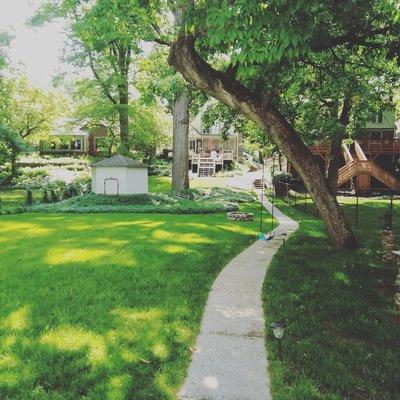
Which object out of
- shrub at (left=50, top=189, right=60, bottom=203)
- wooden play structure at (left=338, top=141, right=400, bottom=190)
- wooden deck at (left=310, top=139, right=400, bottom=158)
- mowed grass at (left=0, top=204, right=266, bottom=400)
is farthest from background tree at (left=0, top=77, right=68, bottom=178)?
wooden play structure at (left=338, top=141, right=400, bottom=190)

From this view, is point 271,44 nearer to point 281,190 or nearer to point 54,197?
point 54,197

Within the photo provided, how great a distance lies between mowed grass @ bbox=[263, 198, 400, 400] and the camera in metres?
4.57

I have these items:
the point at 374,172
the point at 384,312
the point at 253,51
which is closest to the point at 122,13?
the point at 253,51

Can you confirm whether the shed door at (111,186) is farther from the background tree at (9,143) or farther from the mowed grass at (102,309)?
the mowed grass at (102,309)

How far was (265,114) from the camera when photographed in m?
10.0

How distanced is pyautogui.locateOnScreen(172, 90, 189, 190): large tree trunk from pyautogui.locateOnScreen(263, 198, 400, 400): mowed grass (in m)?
16.2

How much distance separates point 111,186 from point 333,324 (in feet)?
64.9

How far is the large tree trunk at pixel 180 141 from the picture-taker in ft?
86.1

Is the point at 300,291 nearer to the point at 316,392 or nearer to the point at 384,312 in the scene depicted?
the point at 384,312

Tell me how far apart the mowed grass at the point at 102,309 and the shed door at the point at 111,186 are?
35.0 feet

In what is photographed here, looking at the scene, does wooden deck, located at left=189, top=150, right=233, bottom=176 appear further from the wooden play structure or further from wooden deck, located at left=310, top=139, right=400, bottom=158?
the wooden play structure

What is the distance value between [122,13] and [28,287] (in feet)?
27.9

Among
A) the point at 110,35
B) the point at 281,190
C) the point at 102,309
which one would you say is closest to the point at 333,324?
the point at 102,309

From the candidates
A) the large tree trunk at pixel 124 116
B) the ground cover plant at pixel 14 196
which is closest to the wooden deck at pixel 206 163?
the large tree trunk at pixel 124 116
